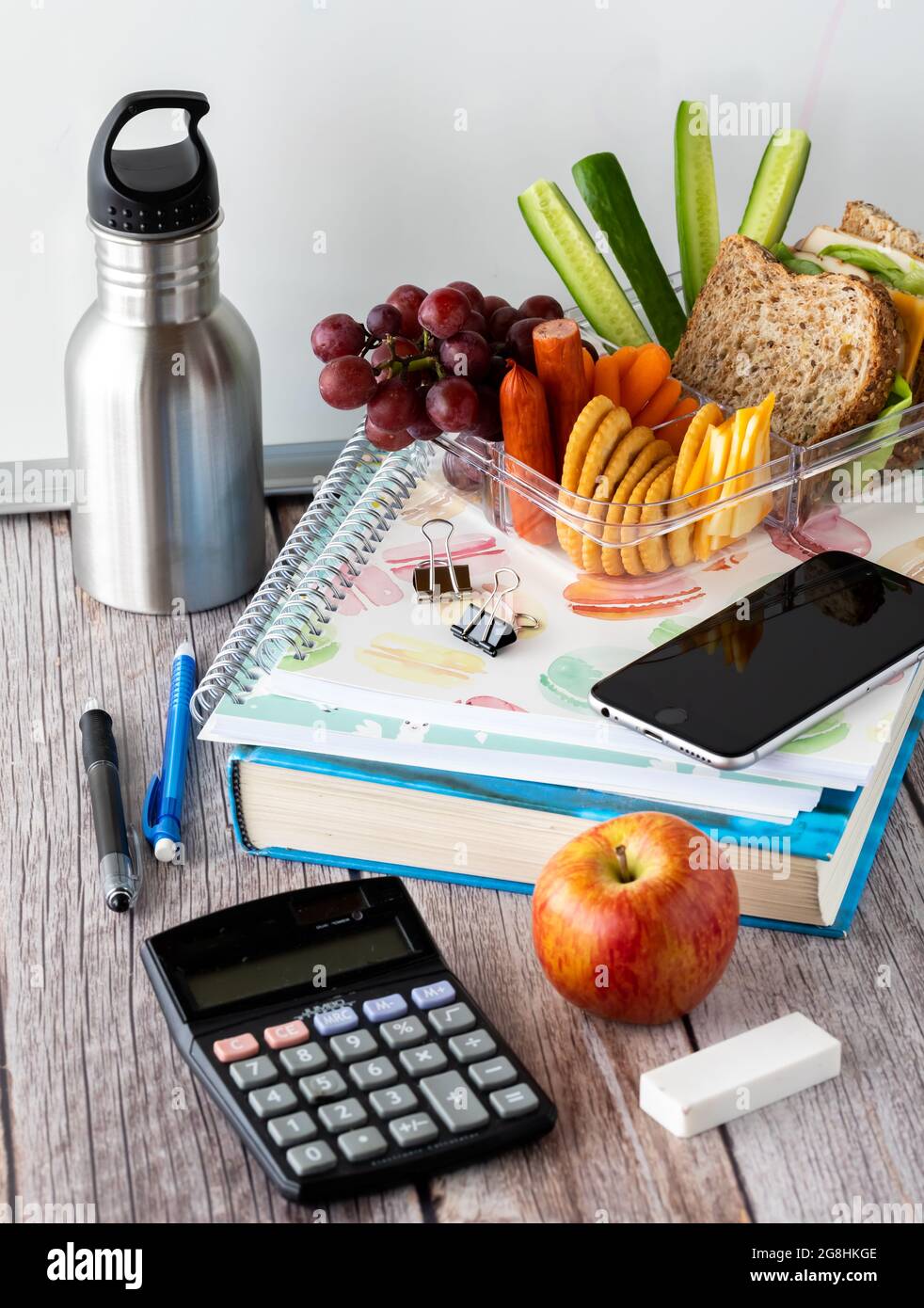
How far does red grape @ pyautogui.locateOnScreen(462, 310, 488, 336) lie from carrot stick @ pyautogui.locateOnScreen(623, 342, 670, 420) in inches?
4.1

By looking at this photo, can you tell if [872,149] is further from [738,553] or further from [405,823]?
[405,823]

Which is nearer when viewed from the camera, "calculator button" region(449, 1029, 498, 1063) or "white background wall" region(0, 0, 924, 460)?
"calculator button" region(449, 1029, 498, 1063)

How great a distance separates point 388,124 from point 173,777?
0.55m

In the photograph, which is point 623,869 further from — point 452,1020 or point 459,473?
point 459,473

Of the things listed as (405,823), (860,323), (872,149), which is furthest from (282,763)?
(872,149)

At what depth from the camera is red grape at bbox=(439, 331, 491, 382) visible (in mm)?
940

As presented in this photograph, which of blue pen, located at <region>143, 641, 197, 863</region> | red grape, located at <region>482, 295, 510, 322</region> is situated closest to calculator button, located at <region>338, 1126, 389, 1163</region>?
blue pen, located at <region>143, 641, 197, 863</region>

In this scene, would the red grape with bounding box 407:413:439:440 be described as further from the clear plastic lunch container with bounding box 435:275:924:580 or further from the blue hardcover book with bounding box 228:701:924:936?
the blue hardcover book with bounding box 228:701:924:936

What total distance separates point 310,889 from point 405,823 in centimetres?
8

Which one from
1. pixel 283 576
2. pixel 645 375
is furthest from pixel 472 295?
pixel 283 576

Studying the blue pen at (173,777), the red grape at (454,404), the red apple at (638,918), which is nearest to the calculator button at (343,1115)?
the red apple at (638,918)

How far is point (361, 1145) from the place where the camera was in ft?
1.98

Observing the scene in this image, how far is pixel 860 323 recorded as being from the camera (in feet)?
3.17

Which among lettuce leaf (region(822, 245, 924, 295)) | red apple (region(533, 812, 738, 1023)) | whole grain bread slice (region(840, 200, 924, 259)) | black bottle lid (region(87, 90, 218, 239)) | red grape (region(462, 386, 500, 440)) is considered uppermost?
black bottle lid (region(87, 90, 218, 239))
